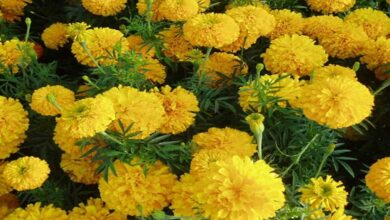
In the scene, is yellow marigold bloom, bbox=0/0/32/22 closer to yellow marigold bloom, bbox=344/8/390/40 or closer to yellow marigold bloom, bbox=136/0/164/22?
yellow marigold bloom, bbox=136/0/164/22

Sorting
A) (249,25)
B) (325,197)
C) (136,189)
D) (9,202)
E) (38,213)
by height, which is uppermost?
(249,25)

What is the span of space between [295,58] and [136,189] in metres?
0.66

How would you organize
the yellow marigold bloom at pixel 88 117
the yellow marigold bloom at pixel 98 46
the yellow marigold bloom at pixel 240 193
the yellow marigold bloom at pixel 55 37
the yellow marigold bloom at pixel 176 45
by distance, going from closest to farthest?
the yellow marigold bloom at pixel 240 193 < the yellow marigold bloom at pixel 88 117 < the yellow marigold bloom at pixel 98 46 < the yellow marigold bloom at pixel 176 45 < the yellow marigold bloom at pixel 55 37

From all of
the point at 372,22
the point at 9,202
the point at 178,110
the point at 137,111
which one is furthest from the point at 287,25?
the point at 9,202

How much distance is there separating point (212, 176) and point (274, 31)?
3.21ft

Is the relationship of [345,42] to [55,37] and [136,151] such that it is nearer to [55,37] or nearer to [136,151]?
[136,151]

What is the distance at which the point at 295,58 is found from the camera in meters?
1.68

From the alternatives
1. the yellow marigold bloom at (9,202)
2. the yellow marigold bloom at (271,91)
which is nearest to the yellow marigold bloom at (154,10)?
the yellow marigold bloom at (271,91)

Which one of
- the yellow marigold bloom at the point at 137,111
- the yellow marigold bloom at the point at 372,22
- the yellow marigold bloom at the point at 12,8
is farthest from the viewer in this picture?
the yellow marigold bloom at the point at 12,8

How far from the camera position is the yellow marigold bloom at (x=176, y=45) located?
1.85m

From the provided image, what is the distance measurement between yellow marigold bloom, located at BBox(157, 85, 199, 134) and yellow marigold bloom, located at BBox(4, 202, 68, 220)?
366 mm

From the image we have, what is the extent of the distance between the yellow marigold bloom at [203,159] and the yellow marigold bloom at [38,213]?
16.6 inches

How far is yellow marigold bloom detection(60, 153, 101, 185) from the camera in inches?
61.0

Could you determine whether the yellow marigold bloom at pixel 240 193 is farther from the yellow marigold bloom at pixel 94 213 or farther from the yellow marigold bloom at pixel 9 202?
the yellow marigold bloom at pixel 9 202
